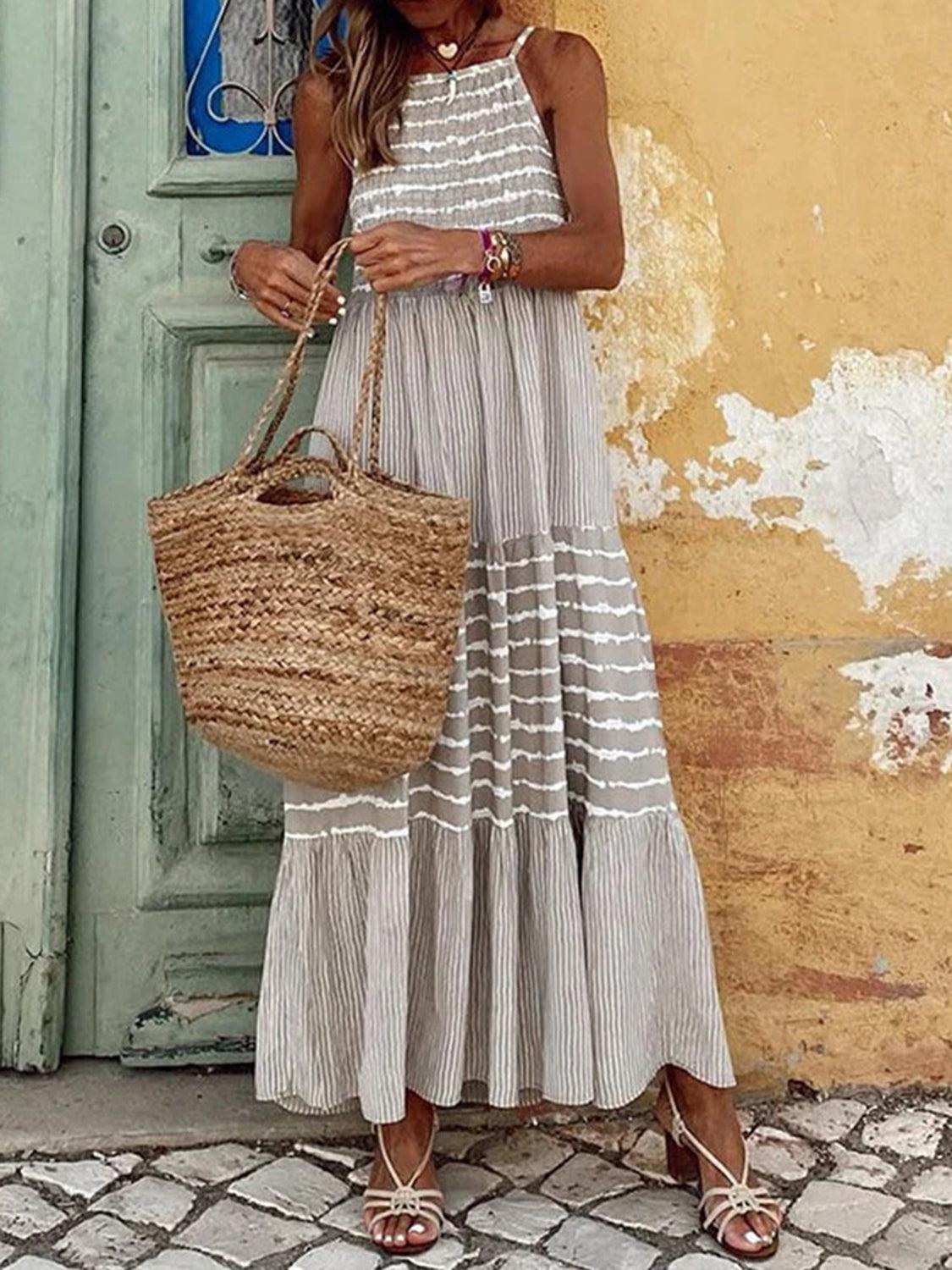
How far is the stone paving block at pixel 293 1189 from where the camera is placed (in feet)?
9.52

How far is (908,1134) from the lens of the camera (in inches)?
125

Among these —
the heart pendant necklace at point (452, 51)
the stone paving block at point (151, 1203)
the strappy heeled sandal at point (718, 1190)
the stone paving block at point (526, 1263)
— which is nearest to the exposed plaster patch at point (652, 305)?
the heart pendant necklace at point (452, 51)

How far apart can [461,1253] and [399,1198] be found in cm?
14

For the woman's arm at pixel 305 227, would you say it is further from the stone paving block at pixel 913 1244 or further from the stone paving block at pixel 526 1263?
the stone paving block at pixel 913 1244

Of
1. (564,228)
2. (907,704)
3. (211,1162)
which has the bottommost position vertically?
(211,1162)

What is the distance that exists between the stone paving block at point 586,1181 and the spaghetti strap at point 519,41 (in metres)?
1.85

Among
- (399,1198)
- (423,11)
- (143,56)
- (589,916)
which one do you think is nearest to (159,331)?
(143,56)

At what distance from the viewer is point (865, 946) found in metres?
3.31

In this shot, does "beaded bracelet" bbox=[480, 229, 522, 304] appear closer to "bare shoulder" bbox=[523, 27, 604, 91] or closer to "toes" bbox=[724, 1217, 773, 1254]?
"bare shoulder" bbox=[523, 27, 604, 91]

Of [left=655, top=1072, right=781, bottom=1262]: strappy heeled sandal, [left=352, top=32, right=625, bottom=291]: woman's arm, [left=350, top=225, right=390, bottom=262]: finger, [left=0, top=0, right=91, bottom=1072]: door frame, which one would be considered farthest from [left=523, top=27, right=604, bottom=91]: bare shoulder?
[left=655, top=1072, right=781, bottom=1262]: strappy heeled sandal

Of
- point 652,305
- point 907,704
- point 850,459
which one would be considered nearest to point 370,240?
point 652,305

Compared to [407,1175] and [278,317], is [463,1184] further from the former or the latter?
[278,317]

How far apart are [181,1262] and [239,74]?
2.06 m

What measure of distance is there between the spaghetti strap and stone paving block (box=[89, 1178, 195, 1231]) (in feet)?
6.34
